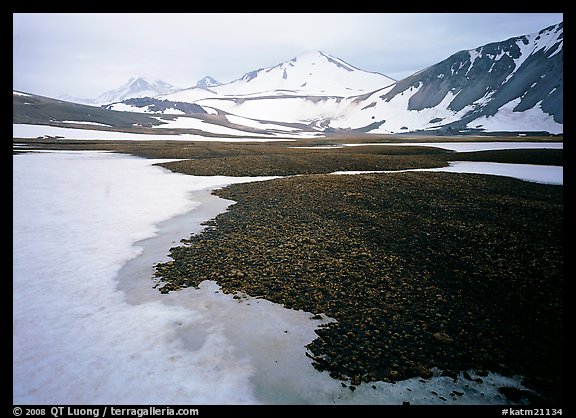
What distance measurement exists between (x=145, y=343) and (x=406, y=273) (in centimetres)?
961

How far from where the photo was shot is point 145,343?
30.9 feet

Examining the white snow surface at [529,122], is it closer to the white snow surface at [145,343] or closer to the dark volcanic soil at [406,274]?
the dark volcanic soil at [406,274]

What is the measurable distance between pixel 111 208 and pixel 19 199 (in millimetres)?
7582

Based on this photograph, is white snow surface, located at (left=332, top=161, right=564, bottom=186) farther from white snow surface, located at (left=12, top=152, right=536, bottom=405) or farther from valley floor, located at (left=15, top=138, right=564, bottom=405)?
white snow surface, located at (left=12, top=152, right=536, bottom=405)

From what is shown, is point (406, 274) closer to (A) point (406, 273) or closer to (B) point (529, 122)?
(A) point (406, 273)

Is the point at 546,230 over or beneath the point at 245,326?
over

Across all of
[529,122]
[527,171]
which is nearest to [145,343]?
[527,171]

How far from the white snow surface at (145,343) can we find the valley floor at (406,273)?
57 centimetres

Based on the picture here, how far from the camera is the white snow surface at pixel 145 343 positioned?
7.61 meters

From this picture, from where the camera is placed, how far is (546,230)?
60.0 feet

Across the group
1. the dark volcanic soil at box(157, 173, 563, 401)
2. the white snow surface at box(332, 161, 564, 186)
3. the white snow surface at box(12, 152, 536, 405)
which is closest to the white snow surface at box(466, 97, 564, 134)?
the white snow surface at box(332, 161, 564, 186)
